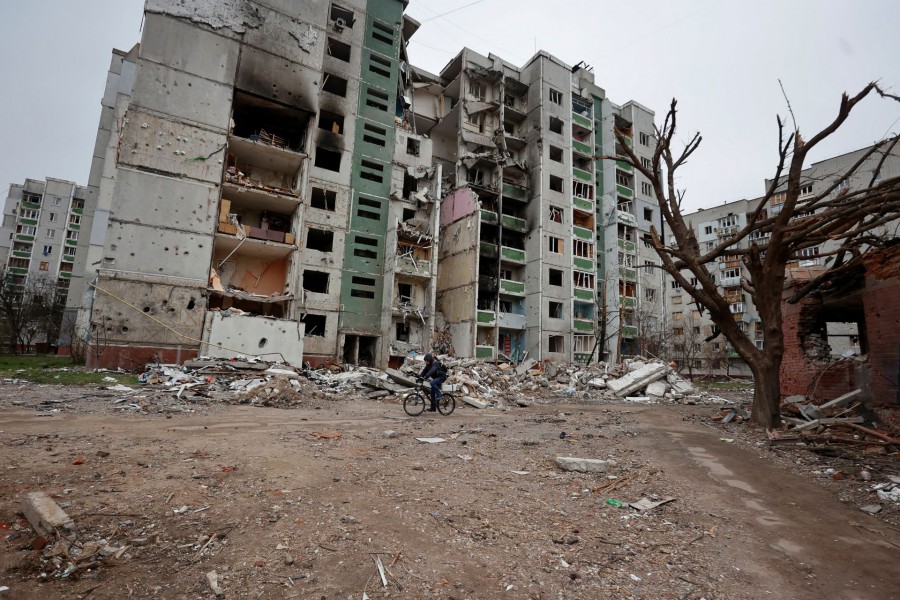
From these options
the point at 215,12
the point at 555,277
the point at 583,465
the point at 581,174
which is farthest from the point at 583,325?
the point at 215,12

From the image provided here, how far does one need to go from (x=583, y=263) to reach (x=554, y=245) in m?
3.28

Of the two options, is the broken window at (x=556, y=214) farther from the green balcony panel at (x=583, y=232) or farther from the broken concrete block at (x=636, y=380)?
the broken concrete block at (x=636, y=380)

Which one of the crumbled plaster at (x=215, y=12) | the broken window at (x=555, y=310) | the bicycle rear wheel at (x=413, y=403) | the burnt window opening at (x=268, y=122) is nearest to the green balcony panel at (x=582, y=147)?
the broken window at (x=555, y=310)

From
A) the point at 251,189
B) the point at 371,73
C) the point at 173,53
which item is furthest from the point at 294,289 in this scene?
the point at 371,73

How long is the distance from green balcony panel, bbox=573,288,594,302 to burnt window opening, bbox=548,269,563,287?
5.30ft

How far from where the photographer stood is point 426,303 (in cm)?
2888

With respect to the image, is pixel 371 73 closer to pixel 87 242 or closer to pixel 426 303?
pixel 426 303

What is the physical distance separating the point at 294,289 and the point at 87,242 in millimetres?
20789

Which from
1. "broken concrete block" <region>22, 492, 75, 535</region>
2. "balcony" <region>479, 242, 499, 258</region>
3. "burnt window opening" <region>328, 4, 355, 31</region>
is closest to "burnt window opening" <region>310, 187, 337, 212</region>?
"burnt window opening" <region>328, 4, 355, 31</region>

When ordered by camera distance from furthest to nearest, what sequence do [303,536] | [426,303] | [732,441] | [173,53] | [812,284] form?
[426,303], [173,53], [812,284], [732,441], [303,536]

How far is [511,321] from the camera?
108 feet

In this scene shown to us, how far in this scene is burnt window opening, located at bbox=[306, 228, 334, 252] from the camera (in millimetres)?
26206

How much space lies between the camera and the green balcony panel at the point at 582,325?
111 feet

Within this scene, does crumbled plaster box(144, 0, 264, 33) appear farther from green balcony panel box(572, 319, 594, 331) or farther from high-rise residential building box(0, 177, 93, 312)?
high-rise residential building box(0, 177, 93, 312)
